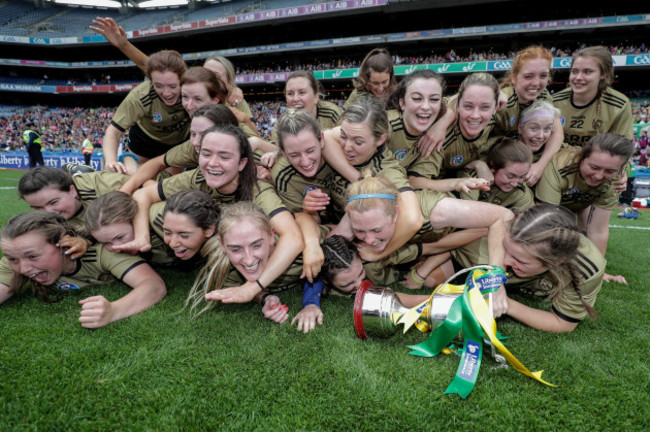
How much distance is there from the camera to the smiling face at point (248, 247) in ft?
8.12

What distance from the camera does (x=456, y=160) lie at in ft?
11.8

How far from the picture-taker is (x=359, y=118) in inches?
111

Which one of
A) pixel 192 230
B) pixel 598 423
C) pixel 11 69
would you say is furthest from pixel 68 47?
pixel 598 423

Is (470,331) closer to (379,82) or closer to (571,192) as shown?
(571,192)

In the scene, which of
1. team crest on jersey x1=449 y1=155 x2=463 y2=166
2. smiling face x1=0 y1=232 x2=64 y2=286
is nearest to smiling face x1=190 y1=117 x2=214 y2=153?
smiling face x1=0 y1=232 x2=64 y2=286

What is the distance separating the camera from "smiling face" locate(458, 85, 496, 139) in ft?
10.2

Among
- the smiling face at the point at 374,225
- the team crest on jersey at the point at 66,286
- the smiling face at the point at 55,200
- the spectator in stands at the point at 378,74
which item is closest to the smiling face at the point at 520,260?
the smiling face at the point at 374,225

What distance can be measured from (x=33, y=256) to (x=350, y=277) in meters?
2.39

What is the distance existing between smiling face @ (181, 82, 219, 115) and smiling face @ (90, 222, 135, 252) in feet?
4.50

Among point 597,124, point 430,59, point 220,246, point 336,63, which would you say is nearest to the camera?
point 220,246

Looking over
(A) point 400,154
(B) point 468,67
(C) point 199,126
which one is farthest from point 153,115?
(B) point 468,67

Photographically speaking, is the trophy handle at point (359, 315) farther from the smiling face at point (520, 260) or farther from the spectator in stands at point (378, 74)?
the spectator in stands at point (378, 74)

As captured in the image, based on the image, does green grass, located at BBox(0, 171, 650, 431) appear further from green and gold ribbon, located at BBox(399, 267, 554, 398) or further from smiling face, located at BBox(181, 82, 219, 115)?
smiling face, located at BBox(181, 82, 219, 115)

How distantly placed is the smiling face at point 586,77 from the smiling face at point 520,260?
2.60 meters
